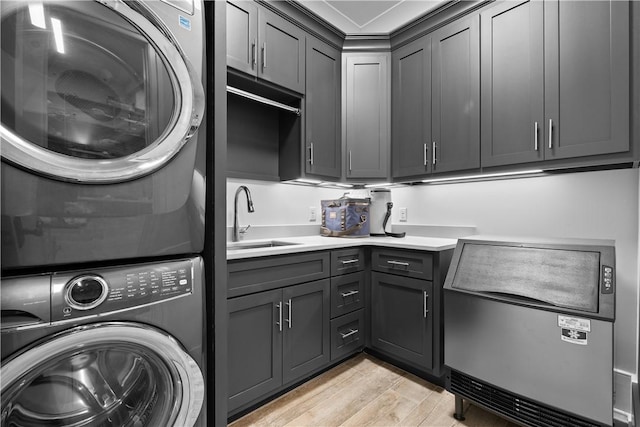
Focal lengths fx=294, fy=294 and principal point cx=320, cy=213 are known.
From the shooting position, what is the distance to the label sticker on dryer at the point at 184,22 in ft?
2.97

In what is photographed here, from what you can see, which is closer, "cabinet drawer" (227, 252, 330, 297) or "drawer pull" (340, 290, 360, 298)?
"cabinet drawer" (227, 252, 330, 297)

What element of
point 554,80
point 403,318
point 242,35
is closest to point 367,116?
point 242,35

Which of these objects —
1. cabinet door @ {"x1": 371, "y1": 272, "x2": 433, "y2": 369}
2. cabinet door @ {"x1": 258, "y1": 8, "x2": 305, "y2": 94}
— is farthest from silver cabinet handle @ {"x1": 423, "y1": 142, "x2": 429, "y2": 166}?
cabinet door @ {"x1": 258, "y1": 8, "x2": 305, "y2": 94}

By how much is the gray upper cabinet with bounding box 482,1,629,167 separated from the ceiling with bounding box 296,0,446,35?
1.80 ft

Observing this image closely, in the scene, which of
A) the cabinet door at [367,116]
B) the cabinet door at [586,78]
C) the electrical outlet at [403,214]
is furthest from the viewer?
the electrical outlet at [403,214]

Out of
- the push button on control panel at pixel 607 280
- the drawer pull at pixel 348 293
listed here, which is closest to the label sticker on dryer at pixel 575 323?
the push button on control panel at pixel 607 280

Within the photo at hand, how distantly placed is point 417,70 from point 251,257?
195 cm

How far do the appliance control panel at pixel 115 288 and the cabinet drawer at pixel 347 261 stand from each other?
126 cm

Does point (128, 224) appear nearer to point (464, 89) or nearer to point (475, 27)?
point (464, 89)

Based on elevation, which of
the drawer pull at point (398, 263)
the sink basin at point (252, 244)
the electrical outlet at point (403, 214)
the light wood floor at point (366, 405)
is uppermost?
the electrical outlet at point (403, 214)

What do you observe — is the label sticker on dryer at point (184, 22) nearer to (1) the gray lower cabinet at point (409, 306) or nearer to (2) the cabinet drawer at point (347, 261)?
(2) the cabinet drawer at point (347, 261)

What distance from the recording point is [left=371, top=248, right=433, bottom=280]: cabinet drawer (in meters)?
1.94

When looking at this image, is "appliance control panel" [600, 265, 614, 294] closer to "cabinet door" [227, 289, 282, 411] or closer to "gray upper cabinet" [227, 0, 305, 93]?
"cabinet door" [227, 289, 282, 411]

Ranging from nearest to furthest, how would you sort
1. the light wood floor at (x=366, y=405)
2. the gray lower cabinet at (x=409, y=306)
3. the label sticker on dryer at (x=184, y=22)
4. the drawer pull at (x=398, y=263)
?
the label sticker on dryer at (x=184, y=22) → the light wood floor at (x=366, y=405) → the gray lower cabinet at (x=409, y=306) → the drawer pull at (x=398, y=263)
